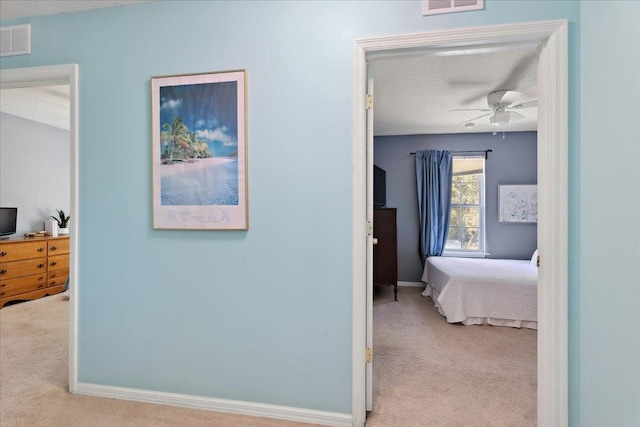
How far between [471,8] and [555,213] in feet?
3.63

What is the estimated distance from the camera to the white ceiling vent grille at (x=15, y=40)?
216 centimetres

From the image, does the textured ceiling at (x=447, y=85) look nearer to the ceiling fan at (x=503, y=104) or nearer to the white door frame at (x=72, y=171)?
the ceiling fan at (x=503, y=104)

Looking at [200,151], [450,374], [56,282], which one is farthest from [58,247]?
[450,374]

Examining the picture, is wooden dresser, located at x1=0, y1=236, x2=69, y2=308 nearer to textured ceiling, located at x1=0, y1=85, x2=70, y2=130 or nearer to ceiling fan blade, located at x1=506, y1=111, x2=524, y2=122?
textured ceiling, located at x1=0, y1=85, x2=70, y2=130

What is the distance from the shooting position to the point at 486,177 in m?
5.39

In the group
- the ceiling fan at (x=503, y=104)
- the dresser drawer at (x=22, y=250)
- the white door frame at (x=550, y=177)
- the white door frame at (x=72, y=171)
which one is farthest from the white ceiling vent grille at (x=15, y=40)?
the ceiling fan at (x=503, y=104)

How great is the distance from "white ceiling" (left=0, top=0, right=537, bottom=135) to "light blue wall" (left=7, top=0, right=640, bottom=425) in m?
0.14

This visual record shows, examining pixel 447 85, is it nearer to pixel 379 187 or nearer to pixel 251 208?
pixel 379 187

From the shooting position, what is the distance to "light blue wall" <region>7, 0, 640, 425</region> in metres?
1.77

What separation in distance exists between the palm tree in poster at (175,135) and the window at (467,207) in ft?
15.3

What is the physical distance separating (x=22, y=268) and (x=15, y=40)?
131 inches

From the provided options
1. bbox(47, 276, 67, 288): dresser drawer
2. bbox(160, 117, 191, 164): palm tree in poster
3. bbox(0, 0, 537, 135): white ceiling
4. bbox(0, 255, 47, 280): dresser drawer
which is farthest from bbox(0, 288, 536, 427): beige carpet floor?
bbox(0, 0, 537, 135): white ceiling

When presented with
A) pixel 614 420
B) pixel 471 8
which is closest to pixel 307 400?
pixel 614 420

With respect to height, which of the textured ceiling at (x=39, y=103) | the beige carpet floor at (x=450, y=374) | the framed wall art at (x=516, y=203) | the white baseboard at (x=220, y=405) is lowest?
the beige carpet floor at (x=450, y=374)
